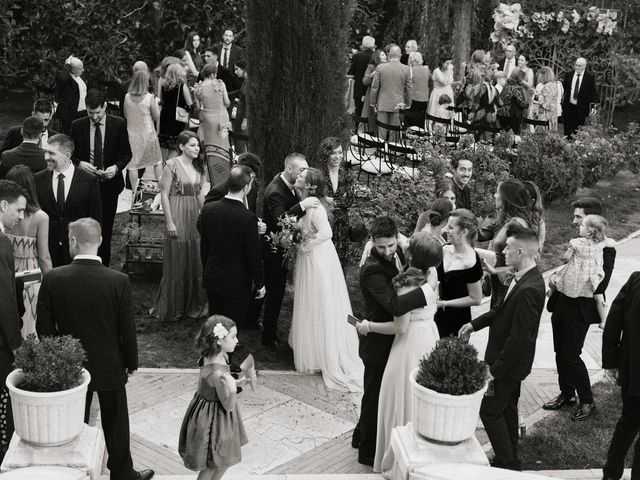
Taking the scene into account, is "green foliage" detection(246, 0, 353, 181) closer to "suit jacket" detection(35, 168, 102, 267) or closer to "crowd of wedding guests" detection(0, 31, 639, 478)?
"crowd of wedding guests" detection(0, 31, 639, 478)

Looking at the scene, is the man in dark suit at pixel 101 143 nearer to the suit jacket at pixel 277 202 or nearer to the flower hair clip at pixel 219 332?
the suit jacket at pixel 277 202

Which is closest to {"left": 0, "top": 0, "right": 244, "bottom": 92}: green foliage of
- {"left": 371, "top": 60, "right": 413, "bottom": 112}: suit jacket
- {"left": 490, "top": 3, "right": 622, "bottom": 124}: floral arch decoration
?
{"left": 371, "top": 60, "right": 413, "bottom": 112}: suit jacket

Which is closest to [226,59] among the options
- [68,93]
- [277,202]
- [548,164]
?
[68,93]

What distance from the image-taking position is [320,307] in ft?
26.7

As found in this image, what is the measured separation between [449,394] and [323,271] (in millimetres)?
3145

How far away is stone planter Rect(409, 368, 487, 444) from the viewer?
198 inches

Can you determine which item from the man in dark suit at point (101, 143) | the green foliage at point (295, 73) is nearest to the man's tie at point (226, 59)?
the green foliage at point (295, 73)

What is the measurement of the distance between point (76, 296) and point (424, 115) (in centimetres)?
988

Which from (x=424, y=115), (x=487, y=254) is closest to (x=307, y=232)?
(x=487, y=254)

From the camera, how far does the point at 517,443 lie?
6719mm

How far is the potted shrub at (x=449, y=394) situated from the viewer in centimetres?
504

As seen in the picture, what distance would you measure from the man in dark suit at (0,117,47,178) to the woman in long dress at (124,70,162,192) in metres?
3.04

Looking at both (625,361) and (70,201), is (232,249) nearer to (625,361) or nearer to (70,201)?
(70,201)

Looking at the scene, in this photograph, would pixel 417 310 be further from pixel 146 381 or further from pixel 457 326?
pixel 146 381
